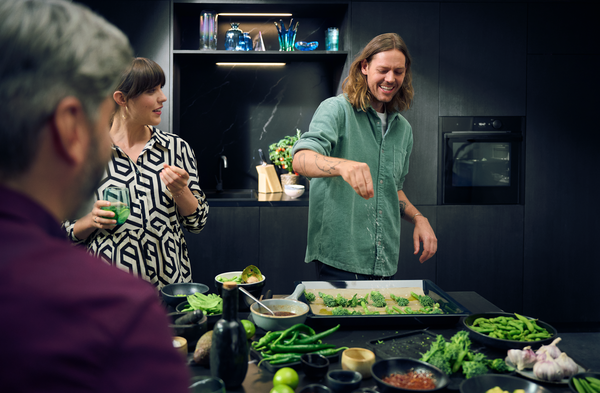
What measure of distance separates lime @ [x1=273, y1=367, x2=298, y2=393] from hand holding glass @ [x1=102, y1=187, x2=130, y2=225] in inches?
27.7

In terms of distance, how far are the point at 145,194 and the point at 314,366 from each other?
98cm

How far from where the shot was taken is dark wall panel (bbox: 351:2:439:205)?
124 inches

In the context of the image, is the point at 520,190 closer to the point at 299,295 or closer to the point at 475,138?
the point at 475,138

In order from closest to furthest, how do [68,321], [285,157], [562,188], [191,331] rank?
1. [68,321]
2. [191,331]
3. [562,188]
4. [285,157]

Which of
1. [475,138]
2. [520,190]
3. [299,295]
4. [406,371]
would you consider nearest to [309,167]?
[299,295]

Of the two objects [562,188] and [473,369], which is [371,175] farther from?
[562,188]

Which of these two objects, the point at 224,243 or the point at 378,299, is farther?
the point at 224,243

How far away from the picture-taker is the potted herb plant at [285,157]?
3387mm

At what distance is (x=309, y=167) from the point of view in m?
1.57

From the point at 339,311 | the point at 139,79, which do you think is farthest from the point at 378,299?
the point at 139,79

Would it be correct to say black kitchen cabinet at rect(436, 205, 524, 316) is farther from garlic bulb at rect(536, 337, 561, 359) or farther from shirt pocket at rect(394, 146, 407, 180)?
garlic bulb at rect(536, 337, 561, 359)

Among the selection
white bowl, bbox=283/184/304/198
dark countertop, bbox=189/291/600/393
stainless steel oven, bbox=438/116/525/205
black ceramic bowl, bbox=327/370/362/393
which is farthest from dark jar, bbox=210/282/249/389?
stainless steel oven, bbox=438/116/525/205

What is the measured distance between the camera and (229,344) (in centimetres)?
93

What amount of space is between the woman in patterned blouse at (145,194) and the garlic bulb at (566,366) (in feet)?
4.05
